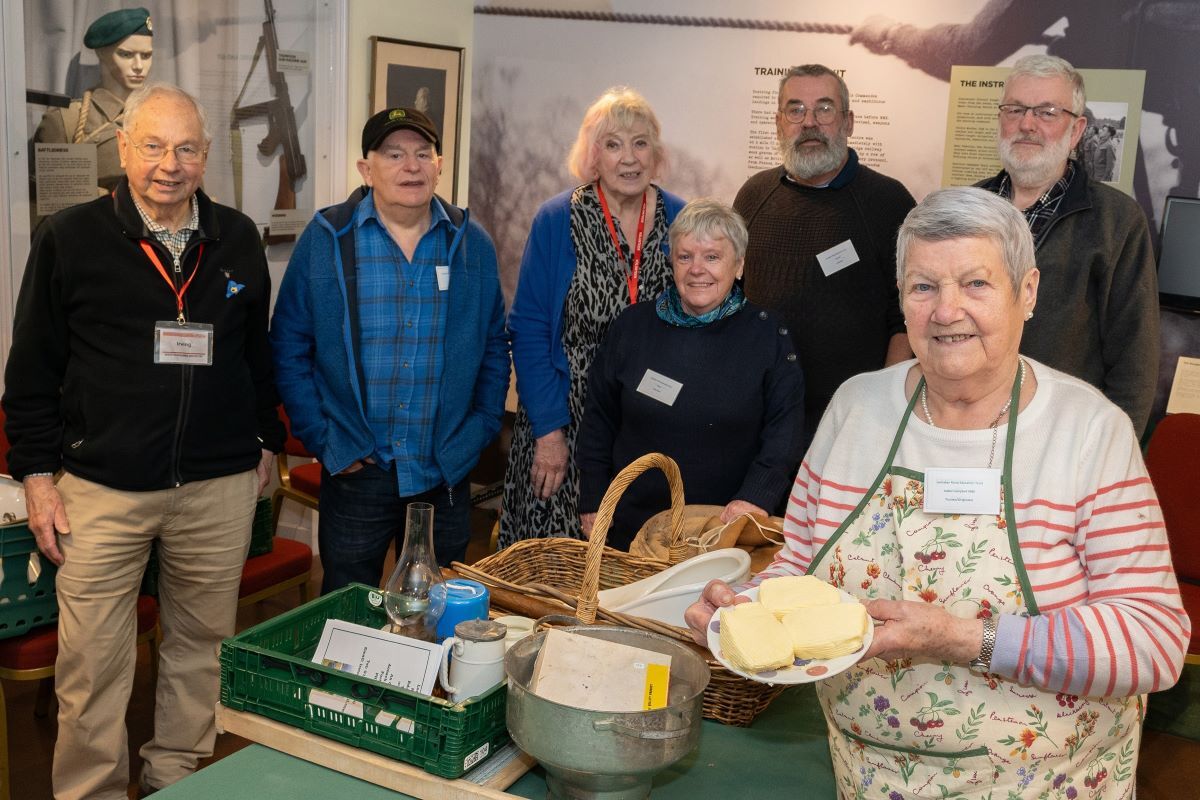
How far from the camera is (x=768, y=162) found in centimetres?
439

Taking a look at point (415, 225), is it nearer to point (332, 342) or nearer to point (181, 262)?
point (332, 342)

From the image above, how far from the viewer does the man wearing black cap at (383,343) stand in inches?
113

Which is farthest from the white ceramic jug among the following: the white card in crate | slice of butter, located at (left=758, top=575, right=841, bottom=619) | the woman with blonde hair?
the woman with blonde hair

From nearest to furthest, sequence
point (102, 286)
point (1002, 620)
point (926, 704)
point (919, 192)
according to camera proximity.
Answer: point (1002, 620), point (926, 704), point (102, 286), point (919, 192)

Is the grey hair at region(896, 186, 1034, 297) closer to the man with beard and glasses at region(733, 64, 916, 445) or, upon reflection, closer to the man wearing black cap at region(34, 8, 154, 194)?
the man with beard and glasses at region(733, 64, 916, 445)

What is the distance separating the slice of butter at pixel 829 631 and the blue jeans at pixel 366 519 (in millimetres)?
1728

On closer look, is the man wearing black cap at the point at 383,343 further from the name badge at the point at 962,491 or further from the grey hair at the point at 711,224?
the name badge at the point at 962,491

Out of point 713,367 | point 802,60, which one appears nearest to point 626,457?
point 713,367

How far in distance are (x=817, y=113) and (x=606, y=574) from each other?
5.54 ft

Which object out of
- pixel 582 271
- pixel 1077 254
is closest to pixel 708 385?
pixel 582 271

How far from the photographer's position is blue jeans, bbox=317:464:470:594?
9.70 feet

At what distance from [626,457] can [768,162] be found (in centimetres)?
200

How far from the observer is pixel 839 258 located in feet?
10.4

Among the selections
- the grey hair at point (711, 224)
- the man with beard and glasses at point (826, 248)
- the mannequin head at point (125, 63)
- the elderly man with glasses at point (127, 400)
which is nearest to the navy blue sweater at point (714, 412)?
the grey hair at point (711, 224)
